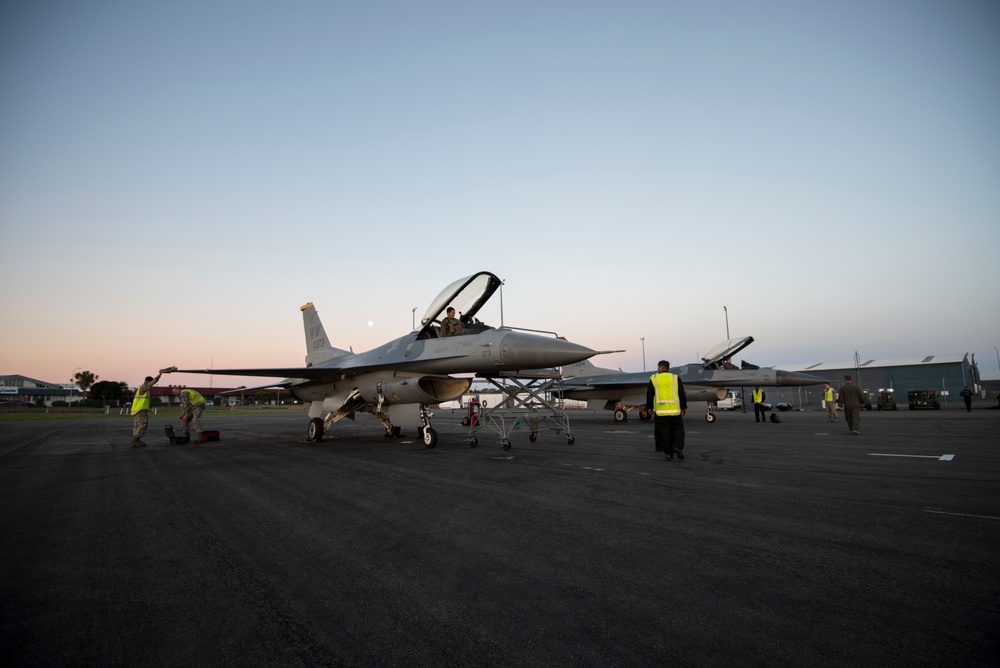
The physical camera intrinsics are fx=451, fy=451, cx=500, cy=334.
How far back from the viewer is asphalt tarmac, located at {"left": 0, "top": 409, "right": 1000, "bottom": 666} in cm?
195

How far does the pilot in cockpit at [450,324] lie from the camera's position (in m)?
10.4

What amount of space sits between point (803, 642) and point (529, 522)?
2.32m

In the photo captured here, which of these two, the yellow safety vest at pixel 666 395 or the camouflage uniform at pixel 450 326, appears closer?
the yellow safety vest at pixel 666 395

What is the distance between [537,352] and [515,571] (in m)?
6.16

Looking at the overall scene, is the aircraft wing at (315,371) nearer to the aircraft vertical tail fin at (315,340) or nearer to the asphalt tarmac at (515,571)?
the aircraft vertical tail fin at (315,340)

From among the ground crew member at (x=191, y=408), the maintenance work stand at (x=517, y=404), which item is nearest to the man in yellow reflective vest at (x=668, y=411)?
the maintenance work stand at (x=517, y=404)

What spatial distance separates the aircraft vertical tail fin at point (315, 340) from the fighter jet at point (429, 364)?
2281 millimetres

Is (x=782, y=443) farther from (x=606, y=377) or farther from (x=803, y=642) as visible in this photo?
(x=606, y=377)

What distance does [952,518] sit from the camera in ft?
12.1

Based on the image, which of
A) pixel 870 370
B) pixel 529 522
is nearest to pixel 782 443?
pixel 529 522

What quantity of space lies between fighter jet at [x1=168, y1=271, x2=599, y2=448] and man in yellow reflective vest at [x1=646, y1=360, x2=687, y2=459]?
1.30m

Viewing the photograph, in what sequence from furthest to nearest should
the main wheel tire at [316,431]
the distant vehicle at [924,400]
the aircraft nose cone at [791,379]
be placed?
the distant vehicle at [924,400] → the aircraft nose cone at [791,379] → the main wheel tire at [316,431]

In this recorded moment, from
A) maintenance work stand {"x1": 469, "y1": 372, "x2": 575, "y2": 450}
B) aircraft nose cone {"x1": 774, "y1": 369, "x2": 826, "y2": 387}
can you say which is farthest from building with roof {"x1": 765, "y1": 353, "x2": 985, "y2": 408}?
maintenance work stand {"x1": 469, "y1": 372, "x2": 575, "y2": 450}

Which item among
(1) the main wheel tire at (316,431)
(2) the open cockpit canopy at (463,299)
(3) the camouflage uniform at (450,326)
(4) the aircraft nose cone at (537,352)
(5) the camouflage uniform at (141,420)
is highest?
(2) the open cockpit canopy at (463,299)
